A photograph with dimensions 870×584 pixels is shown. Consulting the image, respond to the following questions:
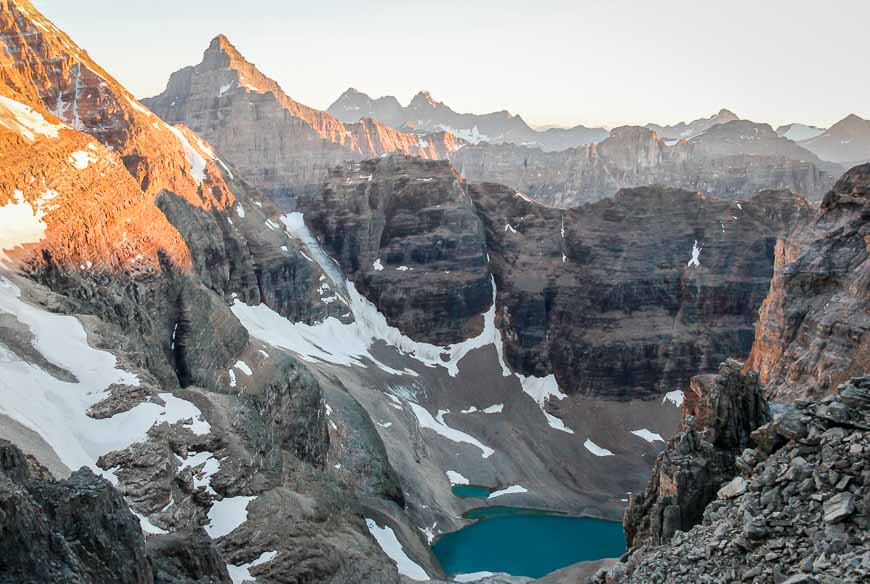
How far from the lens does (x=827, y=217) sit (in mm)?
53969

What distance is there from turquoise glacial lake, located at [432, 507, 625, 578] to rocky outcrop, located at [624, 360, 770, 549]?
40.6 metres

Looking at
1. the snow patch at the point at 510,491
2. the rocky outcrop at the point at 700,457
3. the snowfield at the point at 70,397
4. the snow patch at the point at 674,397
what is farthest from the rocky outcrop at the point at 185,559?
the snow patch at the point at 674,397

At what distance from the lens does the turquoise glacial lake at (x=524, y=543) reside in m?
73.2

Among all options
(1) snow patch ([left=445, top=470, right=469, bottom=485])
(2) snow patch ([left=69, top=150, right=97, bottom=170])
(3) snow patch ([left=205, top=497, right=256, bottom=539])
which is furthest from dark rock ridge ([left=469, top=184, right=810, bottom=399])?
(3) snow patch ([left=205, top=497, right=256, bottom=539])

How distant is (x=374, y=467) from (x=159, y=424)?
3725 centimetres

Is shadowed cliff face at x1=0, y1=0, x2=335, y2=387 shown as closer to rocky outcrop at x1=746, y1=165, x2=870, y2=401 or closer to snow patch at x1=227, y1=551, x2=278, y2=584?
snow patch at x1=227, y1=551, x2=278, y2=584

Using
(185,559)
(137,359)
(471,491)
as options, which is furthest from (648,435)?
(185,559)

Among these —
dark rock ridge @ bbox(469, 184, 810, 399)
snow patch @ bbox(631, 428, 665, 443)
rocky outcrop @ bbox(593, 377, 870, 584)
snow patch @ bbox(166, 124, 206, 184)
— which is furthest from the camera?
dark rock ridge @ bbox(469, 184, 810, 399)

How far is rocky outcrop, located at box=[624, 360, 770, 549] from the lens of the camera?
92.0 feet

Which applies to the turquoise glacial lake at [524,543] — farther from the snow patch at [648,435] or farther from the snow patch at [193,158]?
the snow patch at [193,158]

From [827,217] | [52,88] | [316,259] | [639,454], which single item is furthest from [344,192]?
[827,217]

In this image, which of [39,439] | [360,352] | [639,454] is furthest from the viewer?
[360,352]

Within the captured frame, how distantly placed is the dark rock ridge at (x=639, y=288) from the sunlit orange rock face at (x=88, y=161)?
58.3 meters

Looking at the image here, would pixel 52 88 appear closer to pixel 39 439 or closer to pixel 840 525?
pixel 39 439
